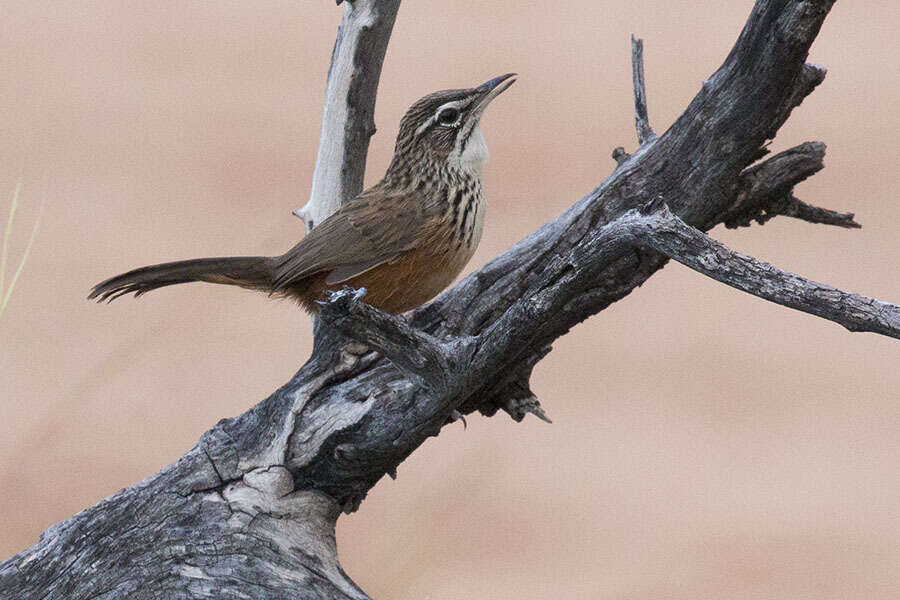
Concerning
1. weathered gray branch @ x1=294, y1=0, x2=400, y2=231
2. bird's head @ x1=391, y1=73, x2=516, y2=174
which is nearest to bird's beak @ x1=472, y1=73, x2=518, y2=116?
bird's head @ x1=391, y1=73, x2=516, y2=174

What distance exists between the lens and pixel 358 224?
126 inches

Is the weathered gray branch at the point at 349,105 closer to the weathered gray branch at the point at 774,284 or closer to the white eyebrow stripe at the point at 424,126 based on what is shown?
the white eyebrow stripe at the point at 424,126

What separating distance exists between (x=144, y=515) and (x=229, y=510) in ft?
0.86

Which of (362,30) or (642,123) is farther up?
(362,30)

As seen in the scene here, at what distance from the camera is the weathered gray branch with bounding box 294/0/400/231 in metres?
3.71

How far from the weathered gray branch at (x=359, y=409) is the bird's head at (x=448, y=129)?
1.16 feet

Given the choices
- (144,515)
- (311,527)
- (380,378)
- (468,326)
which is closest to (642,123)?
(468,326)

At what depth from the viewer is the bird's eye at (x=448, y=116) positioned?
11.1ft

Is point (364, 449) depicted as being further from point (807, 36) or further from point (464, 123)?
point (807, 36)

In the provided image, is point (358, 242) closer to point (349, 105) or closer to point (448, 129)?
point (448, 129)

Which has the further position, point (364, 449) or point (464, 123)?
point (464, 123)

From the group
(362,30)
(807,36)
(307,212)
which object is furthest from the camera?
(307,212)

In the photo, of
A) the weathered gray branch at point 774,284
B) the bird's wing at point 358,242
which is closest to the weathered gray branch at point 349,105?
the bird's wing at point 358,242

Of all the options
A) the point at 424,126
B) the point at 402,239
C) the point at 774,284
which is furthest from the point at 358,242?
the point at 774,284
